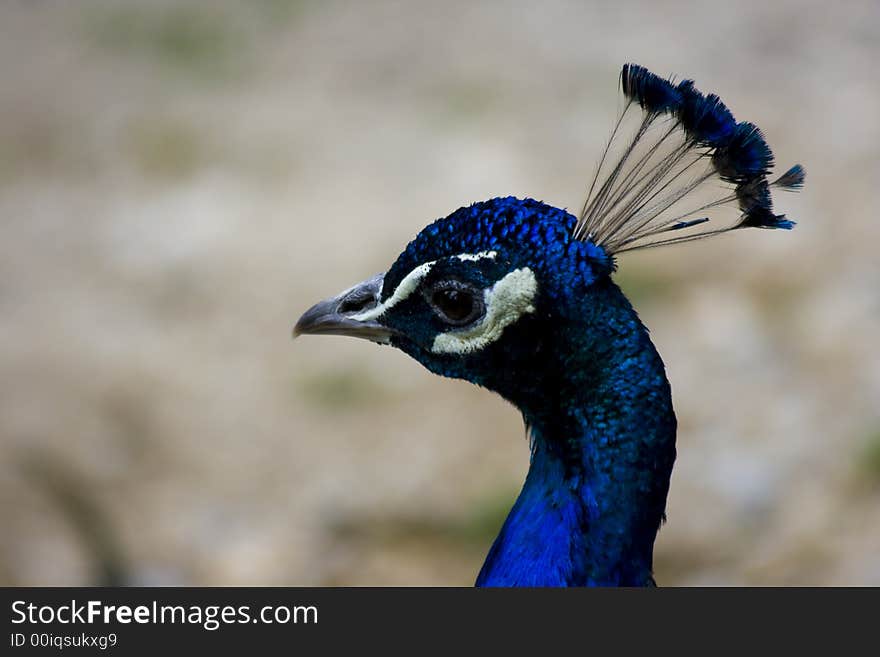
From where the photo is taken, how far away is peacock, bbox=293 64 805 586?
56.0 inches

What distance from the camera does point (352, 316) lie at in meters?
1.59

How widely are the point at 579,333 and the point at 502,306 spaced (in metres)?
0.10

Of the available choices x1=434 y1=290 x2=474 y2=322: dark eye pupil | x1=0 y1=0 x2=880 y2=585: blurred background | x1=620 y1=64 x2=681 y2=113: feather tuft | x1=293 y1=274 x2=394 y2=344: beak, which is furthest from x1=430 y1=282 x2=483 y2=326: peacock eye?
x1=0 y1=0 x2=880 y2=585: blurred background

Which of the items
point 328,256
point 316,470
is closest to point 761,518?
point 316,470

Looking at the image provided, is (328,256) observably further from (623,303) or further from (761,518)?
(623,303)

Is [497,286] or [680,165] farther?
[680,165]

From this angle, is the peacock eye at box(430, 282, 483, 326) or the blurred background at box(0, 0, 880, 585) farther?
the blurred background at box(0, 0, 880, 585)

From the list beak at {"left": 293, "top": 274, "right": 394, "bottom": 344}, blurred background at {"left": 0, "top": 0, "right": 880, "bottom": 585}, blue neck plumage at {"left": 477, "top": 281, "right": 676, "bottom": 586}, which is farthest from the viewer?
blurred background at {"left": 0, "top": 0, "right": 880, "bottom": 585}

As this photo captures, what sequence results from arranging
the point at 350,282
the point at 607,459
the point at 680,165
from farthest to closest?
the point at 350,282
the point at 680,165
the point at 607,459

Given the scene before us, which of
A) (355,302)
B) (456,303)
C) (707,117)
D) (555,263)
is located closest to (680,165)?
(707,117)

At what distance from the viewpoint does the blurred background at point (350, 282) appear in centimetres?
291

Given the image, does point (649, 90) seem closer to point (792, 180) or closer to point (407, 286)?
point (792, 180)

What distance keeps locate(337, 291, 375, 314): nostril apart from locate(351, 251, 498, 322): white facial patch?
0.01m

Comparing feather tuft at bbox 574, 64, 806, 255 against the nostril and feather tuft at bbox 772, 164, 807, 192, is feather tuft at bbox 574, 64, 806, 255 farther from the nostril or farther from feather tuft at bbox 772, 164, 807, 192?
the nostril
